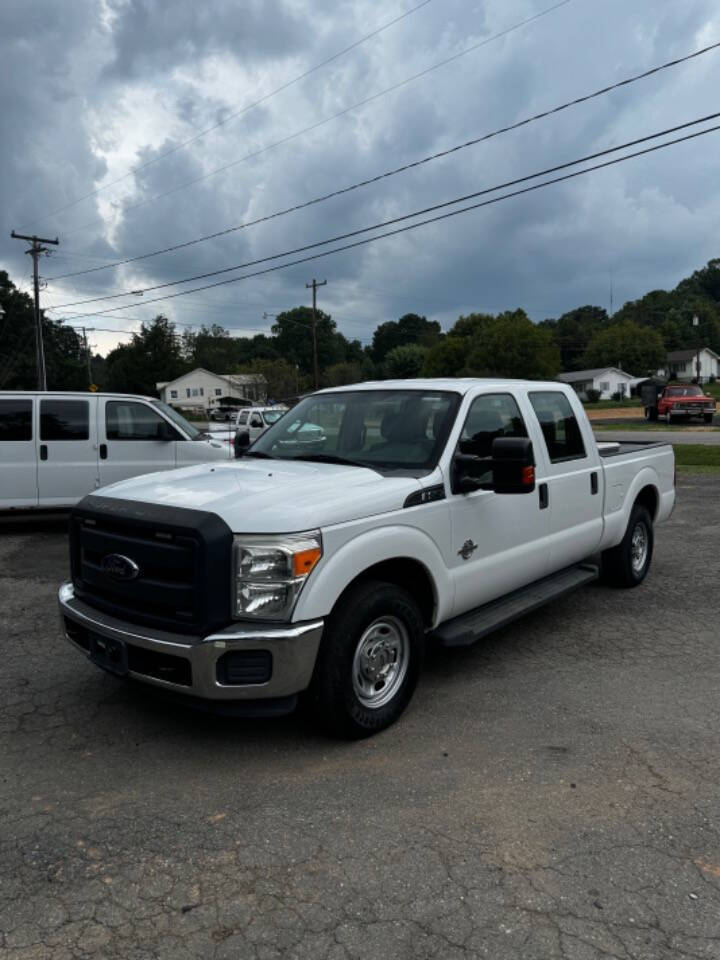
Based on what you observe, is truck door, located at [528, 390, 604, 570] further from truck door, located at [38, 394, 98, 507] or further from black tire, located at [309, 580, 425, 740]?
truck door, located at [38, 394, 98, 507]

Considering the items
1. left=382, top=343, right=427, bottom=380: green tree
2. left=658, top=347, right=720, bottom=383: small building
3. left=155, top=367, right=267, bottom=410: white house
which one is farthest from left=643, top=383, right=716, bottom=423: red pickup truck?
left=658, top=347, right=720, bottom=383: small building

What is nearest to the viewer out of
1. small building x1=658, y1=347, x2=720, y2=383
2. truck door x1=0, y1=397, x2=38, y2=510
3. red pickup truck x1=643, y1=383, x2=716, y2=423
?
truck door x1=0, y1=397, x2=38, y2=510

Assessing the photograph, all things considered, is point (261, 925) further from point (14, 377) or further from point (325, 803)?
point (14, 377)

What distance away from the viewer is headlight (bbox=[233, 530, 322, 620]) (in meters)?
3.36

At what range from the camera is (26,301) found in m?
85.4

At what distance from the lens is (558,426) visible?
5.55m

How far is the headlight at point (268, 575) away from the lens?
3357mm

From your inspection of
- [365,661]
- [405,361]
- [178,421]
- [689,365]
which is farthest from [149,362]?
[365,661]

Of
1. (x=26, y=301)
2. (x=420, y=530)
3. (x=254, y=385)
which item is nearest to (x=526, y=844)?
(x=420, y=530)

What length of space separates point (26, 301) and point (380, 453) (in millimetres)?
91680

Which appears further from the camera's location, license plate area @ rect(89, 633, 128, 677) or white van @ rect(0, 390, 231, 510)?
white van @ rect(0, 390, 231, 510)

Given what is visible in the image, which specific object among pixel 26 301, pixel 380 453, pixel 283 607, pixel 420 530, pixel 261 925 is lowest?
pixel 261 925

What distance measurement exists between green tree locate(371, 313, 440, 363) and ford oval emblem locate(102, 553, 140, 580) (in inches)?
5359

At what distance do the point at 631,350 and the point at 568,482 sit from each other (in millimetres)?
97151
